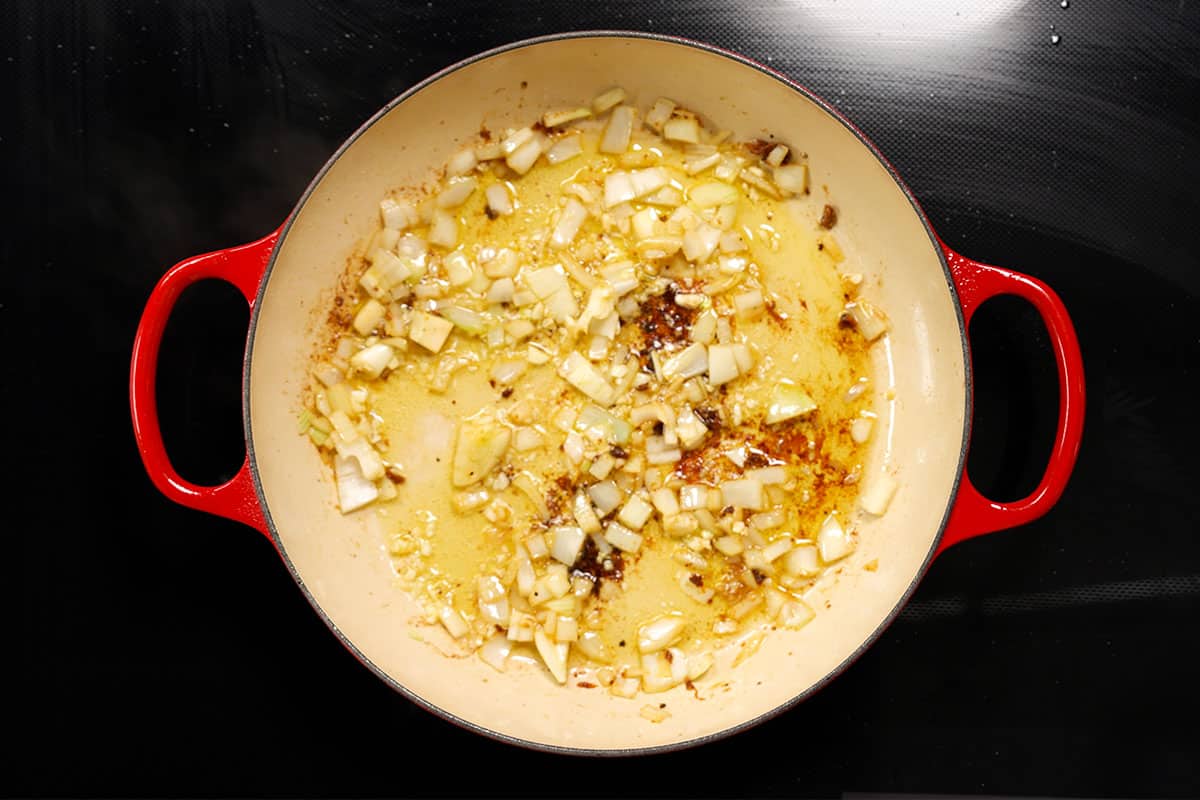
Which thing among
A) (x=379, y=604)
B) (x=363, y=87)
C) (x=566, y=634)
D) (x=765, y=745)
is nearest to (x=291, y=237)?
(x=363, y=87)

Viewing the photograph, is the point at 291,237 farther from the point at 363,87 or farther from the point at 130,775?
the point at 130,775

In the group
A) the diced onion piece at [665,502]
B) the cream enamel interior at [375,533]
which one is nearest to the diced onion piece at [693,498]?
the diced onion piece at [665,502]

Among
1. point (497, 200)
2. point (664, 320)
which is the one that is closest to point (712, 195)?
point (664, 320)

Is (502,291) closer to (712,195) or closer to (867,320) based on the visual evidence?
(712,195)

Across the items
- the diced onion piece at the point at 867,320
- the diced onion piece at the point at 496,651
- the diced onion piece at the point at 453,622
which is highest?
the diced onion piece at the point at 867,320

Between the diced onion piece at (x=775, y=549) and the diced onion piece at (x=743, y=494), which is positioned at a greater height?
the diced onion piece at (x=743, y=494)

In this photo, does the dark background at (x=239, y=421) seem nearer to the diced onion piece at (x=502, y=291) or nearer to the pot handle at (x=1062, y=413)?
the pot handle at (x=1062, y=413)
